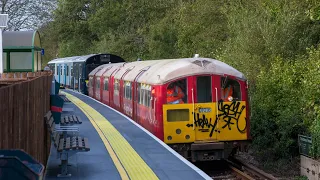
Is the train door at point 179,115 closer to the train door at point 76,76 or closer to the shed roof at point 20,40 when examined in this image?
the shed roof at point 20,40

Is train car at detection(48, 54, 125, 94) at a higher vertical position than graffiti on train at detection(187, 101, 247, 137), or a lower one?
higher

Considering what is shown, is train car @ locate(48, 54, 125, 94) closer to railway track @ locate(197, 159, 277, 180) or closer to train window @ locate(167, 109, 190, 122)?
railway track @ locate(197, 159, 277, 180)

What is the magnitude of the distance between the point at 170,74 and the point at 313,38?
9.84 metres

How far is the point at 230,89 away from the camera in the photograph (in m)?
13.8

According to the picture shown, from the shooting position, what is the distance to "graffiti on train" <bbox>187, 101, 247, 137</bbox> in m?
13.4

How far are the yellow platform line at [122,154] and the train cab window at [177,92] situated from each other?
1550 millimetres

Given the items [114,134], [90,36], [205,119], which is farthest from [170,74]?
[90,36]

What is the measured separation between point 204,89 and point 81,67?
2064 centimetres

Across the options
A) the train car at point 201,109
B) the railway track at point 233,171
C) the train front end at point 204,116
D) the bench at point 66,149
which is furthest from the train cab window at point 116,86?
the bench at point 66,149

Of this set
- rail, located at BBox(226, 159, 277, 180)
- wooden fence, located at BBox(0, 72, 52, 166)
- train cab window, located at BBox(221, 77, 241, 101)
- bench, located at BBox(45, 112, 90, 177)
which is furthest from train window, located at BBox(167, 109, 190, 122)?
wooden fence, located at BBox(0, 72, 52, 166)

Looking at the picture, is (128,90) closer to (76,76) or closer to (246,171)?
(246,171)

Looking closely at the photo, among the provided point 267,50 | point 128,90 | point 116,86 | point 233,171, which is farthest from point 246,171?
point 116,86

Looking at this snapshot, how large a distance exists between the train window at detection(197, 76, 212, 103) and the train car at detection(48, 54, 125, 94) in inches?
766

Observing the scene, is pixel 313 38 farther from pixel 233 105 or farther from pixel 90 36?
pixel 90 36
